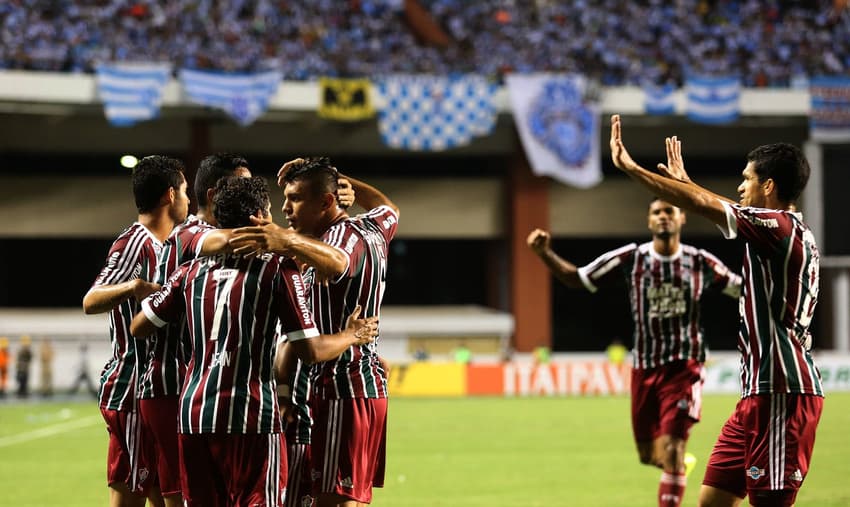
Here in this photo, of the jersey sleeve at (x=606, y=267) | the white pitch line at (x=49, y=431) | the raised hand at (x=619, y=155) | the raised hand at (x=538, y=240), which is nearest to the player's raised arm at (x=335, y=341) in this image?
the raised hand at (x=619, y=155)

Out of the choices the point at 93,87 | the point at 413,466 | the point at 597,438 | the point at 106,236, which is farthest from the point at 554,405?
the point at 106,236

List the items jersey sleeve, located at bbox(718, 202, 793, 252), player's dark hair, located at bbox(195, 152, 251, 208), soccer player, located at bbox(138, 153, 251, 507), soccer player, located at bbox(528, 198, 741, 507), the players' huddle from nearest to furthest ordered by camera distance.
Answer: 1. the players' huddle
2. jersey sleeve, located at bbox(718, 202, 793, 252)
3. soccer player, located at bbox(138, 153, 251, 507)
4. player's dark hair, located at bbox(195, 152, 251, 208)
5. soccer player, located at bbox(528, 198, 741, 507)

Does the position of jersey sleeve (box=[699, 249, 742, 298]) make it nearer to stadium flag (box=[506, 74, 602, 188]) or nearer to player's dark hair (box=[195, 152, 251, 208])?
player's dark hair (box=[195, 152, 251, 208])

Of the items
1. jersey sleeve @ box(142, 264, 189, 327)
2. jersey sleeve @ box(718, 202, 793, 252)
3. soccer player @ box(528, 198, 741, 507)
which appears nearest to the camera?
jersey sleeve @ box(142, 264, 189, 327)

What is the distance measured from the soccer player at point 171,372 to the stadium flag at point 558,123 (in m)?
24.9

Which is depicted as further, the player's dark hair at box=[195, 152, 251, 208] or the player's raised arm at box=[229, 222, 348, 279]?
the player's dark hair at box=[195, 152, 251, 208]

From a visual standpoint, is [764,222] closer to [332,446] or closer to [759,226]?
[759,226]

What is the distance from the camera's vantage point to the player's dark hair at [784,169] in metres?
5.73

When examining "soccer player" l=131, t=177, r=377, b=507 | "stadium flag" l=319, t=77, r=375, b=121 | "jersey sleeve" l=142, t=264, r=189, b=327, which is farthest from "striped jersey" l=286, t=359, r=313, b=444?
"stadium flag" l=319, t=77, r=375, b=121

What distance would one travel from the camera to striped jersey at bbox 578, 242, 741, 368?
894cm

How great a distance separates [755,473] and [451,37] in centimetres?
2949

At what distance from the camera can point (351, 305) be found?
5961 mm

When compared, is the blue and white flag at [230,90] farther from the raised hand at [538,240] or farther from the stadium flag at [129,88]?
the raised hand at [538,240]

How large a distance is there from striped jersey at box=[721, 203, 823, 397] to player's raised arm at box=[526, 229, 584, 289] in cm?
250
